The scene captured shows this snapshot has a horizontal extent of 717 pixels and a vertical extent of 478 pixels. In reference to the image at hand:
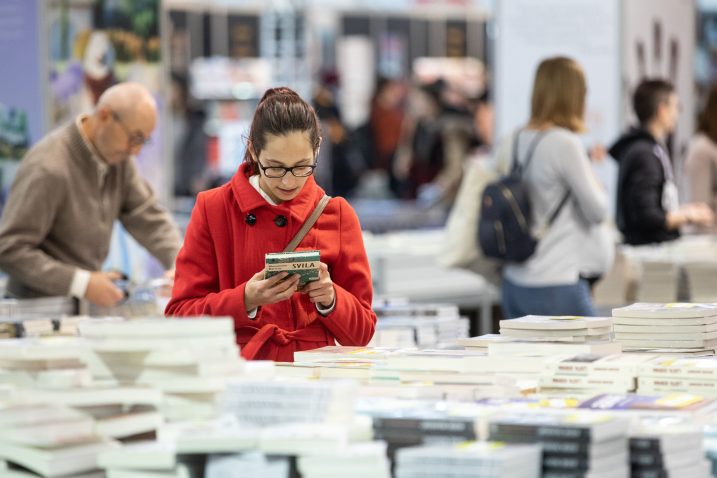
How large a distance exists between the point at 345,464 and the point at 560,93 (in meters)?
3.70

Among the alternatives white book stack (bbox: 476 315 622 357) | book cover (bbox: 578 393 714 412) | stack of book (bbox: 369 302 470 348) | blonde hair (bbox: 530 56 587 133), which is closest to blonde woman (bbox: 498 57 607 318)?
blonde hair (bbox: 530 56 587 133)

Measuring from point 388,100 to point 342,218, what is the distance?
12981 millimetres

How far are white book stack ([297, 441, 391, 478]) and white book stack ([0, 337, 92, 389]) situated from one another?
58 centimetres

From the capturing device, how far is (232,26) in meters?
17.6

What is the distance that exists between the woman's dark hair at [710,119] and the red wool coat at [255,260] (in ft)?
16.9

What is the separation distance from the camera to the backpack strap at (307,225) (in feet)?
12.0

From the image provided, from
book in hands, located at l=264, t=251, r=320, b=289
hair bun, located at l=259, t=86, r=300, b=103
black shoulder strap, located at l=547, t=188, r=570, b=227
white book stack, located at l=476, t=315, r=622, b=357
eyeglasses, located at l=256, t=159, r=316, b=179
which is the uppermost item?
hair bun, located at l=259, t=86, r=300, b=103

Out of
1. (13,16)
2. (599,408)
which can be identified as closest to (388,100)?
(13,16)

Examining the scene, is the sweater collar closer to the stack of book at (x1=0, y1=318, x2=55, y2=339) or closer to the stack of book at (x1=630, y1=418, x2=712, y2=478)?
the stack of book at (x1=0, y1=318, x2=55, y2=339)

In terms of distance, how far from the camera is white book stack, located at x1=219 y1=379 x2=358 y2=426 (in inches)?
96.9

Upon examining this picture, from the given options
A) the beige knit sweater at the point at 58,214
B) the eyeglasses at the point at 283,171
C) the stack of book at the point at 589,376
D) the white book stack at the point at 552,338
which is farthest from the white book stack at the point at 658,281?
the stack of book at the point at 589,376

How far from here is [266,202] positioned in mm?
3645

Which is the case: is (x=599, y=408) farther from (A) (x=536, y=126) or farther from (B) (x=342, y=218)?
(A) (x=536, y=126)

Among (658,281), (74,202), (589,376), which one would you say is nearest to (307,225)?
(589,376)
